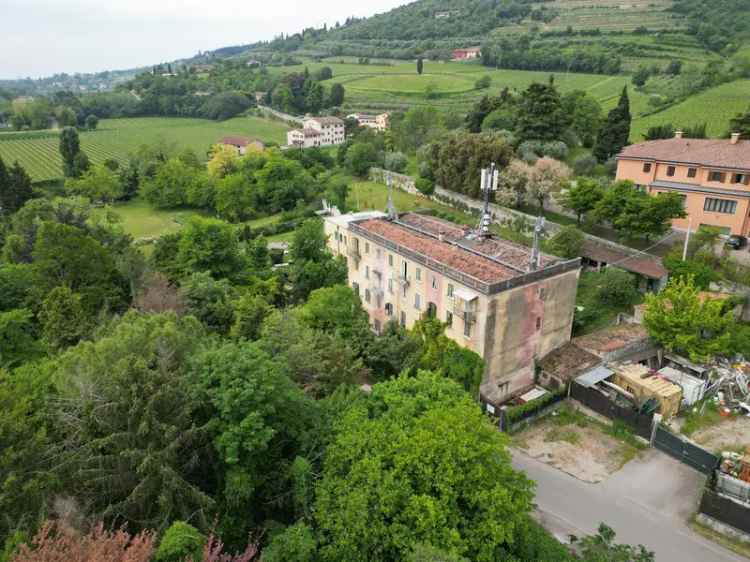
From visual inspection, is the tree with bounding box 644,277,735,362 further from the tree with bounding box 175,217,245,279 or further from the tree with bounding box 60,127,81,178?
the tree with bounding box 60,127,81,178

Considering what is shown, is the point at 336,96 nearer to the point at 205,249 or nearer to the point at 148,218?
the point at 148,218

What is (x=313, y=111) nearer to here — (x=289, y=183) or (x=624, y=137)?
(x=289, y=183)

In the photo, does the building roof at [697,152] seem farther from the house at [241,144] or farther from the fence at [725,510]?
the house at [241,144]

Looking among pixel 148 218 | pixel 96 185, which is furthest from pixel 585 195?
pixel 96 185

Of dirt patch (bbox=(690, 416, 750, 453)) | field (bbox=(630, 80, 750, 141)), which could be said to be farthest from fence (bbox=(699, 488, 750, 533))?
field (bbox=(630, 80, 750, 141))

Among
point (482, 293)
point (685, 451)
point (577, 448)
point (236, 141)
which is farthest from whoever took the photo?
point (236, 141)

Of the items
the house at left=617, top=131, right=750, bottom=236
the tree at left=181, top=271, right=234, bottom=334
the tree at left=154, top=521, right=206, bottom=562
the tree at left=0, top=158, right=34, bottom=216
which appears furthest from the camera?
the tree at left=0, top=158, right=34, bottom=216
